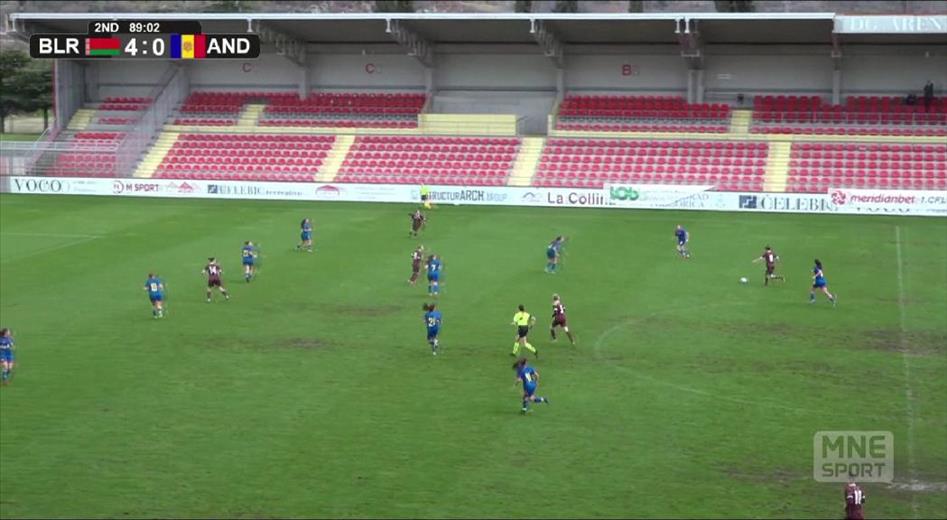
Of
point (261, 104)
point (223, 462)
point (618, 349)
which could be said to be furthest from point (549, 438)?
point (261, 104)

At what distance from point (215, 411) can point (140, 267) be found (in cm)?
1972

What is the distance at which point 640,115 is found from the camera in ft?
239

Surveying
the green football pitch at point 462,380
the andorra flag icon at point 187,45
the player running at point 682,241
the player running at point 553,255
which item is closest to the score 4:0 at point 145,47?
the andorra flag icon at point 187,45

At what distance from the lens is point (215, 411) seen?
2689cm

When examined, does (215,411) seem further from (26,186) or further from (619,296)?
(26,186)

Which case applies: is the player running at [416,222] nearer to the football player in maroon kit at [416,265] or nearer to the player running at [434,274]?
the football player in maroon kit at [416,265]

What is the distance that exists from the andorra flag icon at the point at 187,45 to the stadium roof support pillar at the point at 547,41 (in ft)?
74.4

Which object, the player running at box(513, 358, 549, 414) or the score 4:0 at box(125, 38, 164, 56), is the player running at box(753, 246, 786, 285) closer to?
the player running at box(513, 358, 549, 414)

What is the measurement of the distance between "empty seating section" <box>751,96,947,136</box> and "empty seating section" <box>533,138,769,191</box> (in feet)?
9.06

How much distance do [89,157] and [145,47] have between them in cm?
2459

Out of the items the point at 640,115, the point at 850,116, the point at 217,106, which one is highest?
the point at 217,106

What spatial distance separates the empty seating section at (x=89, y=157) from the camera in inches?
2840
